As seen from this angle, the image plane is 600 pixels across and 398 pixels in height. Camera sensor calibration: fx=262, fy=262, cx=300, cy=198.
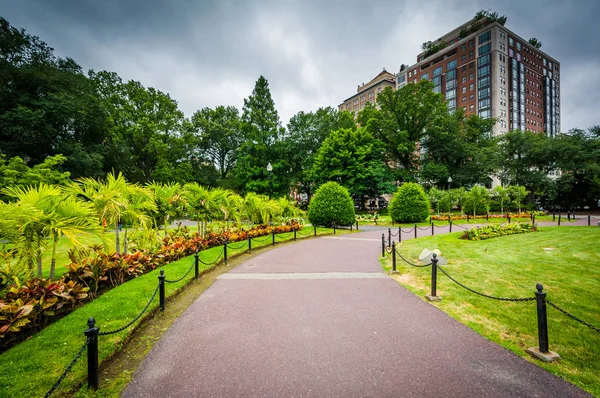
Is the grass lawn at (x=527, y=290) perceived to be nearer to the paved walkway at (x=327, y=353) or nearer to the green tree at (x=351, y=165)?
the paved walkway at (x=327, y=353)

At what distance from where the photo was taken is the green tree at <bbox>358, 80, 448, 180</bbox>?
141ft

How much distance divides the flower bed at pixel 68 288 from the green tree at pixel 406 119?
40918 millimetres

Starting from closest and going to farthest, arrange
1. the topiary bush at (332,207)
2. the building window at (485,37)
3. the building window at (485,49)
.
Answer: the topiary bush at (332,207), the building window at (485,49), the building window at (485,37)

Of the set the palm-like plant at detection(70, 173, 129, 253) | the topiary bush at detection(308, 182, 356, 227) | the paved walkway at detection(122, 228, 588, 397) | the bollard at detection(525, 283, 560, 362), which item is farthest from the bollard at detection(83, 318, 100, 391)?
the topiary bush at detection(308, 182, 356, 227)

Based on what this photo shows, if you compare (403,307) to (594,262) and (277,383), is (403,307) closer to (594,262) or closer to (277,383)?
(277,383)

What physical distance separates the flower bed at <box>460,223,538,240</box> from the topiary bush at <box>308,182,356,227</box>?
796cm

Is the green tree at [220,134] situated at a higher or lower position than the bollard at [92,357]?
higher

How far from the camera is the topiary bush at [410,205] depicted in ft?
79.7

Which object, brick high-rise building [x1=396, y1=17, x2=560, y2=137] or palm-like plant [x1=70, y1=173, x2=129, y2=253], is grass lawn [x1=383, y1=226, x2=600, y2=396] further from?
brick high-rise building [x1=396, y1=17, x2=560, y2=137]

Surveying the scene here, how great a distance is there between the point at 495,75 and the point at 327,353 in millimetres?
77209

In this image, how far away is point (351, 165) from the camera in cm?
3812

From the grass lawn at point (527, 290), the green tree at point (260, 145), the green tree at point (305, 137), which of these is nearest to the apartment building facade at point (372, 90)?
the green tree at point (305, 137)

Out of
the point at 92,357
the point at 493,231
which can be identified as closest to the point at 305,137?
the point at 493,231

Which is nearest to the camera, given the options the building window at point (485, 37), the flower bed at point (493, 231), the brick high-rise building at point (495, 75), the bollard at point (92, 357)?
the bollard at point (92, 357)
